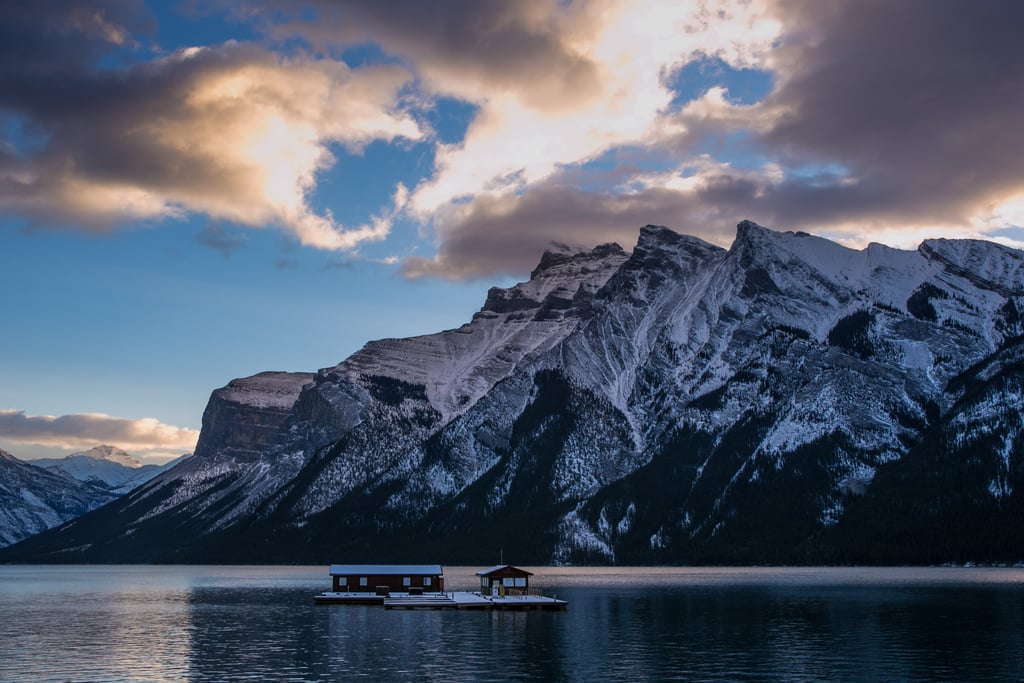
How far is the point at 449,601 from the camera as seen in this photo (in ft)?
533

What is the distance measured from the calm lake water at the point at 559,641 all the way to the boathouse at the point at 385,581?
63.4ft

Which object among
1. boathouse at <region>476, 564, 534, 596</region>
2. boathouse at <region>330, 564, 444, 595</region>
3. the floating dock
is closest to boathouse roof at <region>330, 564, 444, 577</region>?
boathouse at <region>330, 564, 444, 595</region>

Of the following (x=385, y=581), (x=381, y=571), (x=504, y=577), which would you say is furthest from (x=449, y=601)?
(x=381, y=571)

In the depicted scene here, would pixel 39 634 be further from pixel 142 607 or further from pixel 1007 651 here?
pixel 1007 651

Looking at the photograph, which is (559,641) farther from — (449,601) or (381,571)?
(381,571)

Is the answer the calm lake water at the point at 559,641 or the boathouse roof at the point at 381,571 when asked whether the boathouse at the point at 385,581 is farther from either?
the calm lake water at the point at 559,641

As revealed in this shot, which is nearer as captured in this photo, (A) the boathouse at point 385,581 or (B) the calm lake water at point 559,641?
(B) the calm lake water at point 559,641

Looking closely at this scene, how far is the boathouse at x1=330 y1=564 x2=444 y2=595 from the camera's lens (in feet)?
619

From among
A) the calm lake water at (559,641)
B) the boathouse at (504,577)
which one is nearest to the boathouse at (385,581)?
the boathouse at (504,577)

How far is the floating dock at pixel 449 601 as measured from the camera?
154m

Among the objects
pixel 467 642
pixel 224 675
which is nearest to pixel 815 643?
pixel 467 642

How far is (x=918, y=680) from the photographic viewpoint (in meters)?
80.1

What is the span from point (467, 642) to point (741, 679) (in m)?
35.6

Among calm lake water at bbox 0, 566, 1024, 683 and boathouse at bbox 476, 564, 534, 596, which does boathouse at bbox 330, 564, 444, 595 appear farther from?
calm lake water at bbox 0, 566, 1024, 683
